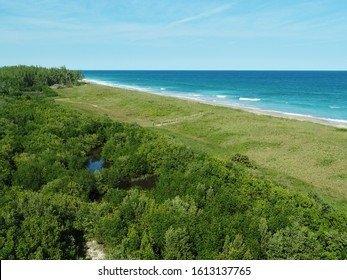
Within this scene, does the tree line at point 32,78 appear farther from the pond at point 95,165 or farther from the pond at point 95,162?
the pond at point 95,165

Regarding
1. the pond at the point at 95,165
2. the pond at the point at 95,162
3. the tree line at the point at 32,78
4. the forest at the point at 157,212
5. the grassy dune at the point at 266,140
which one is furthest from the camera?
the tree line at the point at 32,78

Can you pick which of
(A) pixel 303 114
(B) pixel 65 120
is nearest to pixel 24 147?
(B) pixel 65 120

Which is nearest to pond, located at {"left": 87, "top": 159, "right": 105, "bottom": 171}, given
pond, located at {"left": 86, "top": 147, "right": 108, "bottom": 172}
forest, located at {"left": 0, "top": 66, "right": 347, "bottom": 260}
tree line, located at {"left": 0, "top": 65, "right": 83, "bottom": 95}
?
pond, located at {"left": 86, "top": 147, "right": 108, "bottom": 172}

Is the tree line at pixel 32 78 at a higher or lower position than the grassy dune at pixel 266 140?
higher

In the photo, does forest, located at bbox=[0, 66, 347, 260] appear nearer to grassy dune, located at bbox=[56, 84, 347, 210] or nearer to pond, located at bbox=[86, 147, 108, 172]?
pond, located at bbox=[86, 147, 108, 172]

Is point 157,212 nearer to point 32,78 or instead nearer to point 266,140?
point 266,140

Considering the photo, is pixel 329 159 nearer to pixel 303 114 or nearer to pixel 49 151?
pixel 49 151

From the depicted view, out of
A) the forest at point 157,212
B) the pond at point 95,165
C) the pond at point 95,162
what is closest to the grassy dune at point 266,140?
the forest at point 157,212
